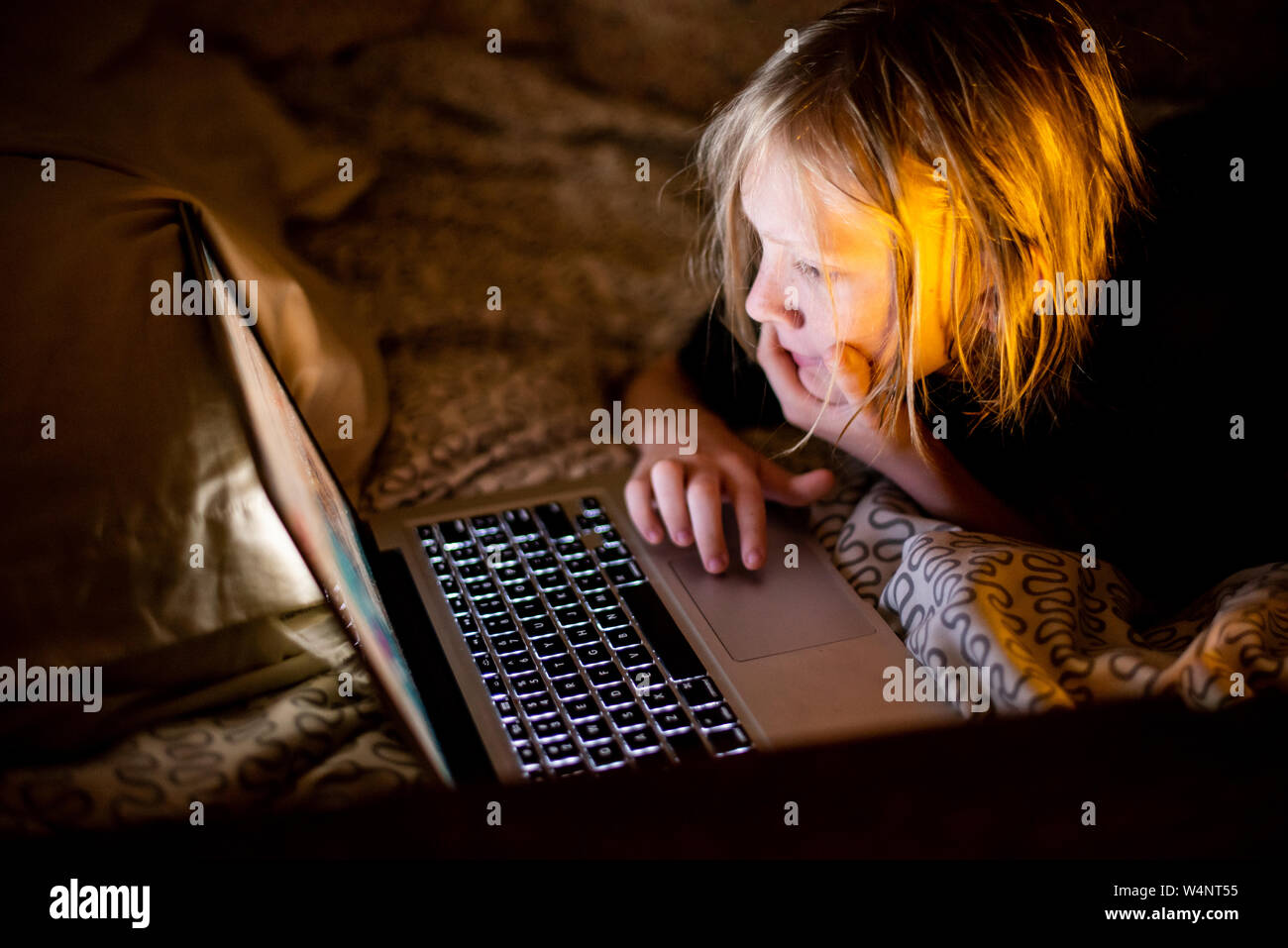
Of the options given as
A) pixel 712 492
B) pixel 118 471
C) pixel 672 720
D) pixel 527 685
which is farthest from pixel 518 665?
pixel 118 471

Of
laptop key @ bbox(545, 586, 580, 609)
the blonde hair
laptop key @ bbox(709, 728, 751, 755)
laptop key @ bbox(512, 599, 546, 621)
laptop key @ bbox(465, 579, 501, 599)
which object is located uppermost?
the blonde hair

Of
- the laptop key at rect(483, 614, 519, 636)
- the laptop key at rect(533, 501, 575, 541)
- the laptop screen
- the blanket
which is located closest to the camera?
the laptop screen

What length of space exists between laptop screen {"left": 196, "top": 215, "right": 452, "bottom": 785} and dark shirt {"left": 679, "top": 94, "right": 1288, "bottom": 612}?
56 centimetres

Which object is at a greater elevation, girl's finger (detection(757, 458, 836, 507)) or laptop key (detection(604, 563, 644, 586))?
girl's finger (detection(757, 458, 836, 507))

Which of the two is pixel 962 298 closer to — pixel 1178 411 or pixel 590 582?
pixel 1178 411

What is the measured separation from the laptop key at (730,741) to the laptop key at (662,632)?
2.3 inches

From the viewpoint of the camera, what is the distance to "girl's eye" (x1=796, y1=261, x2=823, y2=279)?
0.86m

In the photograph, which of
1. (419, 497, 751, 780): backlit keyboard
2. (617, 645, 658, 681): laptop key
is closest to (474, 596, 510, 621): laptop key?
(419, 497, 751, 780): backlit keyboard

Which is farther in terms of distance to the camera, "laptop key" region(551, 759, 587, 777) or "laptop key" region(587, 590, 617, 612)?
"laptop key" region(587, 590, 617, 612)

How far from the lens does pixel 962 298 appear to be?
89 cm

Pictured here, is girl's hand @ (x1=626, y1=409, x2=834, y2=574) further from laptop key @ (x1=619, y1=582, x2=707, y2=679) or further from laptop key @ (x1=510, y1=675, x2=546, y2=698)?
laptop key @ (x1=510, y1=675, x2=546, y2=698)

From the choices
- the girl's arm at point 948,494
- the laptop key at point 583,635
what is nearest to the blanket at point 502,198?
the girl's arm at point 948,494

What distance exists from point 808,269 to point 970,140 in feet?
0.51
